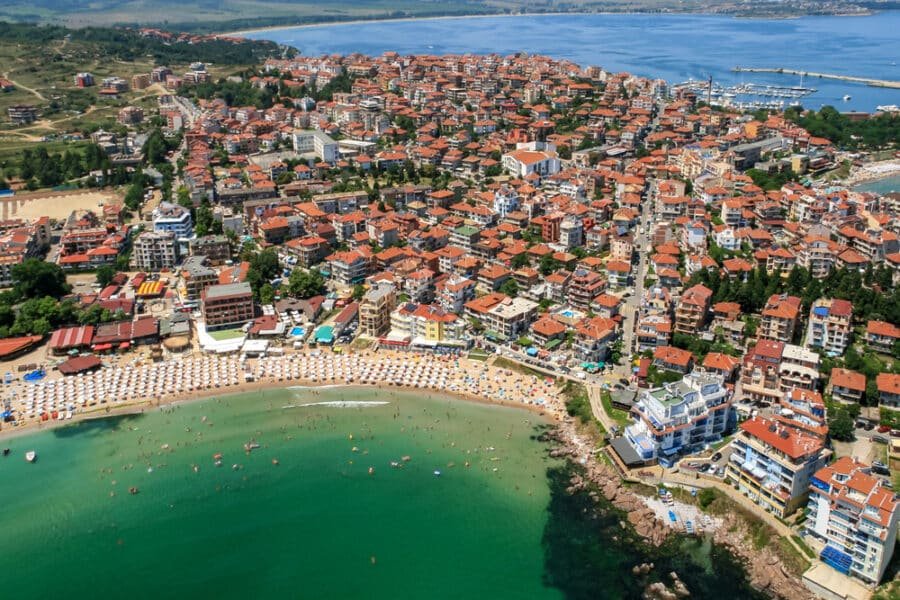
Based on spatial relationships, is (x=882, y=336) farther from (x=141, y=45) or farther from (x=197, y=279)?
(x=141, y=45)

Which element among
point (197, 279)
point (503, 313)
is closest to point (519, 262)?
point (503, 313)

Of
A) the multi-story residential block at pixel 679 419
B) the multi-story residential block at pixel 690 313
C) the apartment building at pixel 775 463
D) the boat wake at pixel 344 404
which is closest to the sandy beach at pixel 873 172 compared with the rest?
the multi-story residential block at pixel 690 313

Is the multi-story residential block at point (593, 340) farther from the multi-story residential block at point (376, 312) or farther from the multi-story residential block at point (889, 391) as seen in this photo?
the multi-story residential block at point (889, 391)

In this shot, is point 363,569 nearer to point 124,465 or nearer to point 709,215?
point 124,465

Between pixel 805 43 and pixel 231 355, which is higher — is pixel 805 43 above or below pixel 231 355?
above


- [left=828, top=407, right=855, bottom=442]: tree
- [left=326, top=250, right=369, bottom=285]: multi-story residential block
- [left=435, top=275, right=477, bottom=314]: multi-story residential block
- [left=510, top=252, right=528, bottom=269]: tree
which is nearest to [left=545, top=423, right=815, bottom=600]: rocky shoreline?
[left=828, top=407, right=855, bottom=442]: tree

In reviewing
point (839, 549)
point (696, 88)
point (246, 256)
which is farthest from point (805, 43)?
point (839, 549)

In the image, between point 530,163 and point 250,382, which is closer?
point 250,382
